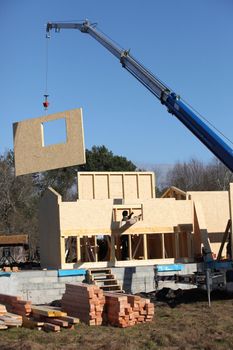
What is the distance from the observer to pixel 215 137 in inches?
732

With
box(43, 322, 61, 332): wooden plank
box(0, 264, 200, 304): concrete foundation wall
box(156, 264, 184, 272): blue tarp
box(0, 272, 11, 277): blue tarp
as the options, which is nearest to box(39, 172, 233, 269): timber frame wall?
box(156, 264, 184, 272): blue tarp

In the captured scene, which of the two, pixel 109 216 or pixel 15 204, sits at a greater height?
pixel 15 204

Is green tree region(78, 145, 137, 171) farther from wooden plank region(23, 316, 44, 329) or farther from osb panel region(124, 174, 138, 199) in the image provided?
wooden plank region(23, 316, 44, 329)

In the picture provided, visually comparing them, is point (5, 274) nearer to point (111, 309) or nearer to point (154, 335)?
point (111, 309)

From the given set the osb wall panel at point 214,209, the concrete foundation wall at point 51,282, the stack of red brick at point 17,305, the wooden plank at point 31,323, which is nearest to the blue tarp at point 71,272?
the concrete foundation wall at point 51,282

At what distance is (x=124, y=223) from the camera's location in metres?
20.3

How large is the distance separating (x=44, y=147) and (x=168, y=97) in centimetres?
496

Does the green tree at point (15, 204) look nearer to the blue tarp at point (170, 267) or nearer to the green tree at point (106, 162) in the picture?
the green tree at point (106, 162)

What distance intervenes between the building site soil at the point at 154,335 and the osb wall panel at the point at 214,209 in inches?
311

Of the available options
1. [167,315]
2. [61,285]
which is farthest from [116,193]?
[167,315]

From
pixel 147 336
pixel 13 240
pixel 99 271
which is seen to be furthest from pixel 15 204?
pixel 147 336

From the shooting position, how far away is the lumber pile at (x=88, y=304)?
527 inches

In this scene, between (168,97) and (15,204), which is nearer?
(168,97)

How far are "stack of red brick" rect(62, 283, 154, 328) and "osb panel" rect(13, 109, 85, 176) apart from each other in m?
6.09
